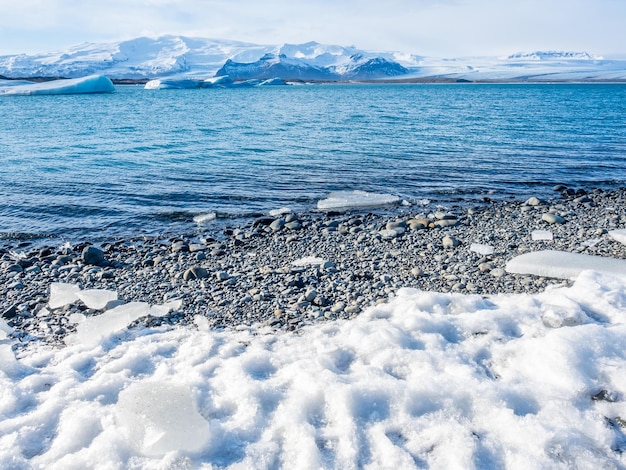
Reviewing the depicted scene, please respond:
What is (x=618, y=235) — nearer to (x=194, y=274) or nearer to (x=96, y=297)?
(x=194, y=274)

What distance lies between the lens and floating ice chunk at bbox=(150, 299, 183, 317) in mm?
4238

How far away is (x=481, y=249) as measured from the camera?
5.91 m

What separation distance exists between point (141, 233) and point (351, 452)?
5.68 m

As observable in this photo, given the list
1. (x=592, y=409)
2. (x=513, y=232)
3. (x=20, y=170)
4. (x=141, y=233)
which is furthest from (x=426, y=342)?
(x=20, y=170)

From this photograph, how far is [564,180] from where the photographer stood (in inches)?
442

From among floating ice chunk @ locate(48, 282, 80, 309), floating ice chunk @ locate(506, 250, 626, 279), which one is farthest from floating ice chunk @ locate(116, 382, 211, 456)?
floating ice chunk @ locate(506, 250, 626, 279)

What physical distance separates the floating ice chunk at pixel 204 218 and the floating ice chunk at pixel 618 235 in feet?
19.6

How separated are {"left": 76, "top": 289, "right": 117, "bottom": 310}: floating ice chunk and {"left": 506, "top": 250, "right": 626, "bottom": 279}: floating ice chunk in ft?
13.7

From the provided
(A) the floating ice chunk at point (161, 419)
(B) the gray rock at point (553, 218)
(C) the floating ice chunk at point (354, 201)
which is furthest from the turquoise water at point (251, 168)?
(A) the floating ice chunk at point (161, 419)

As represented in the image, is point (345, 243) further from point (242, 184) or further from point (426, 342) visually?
point (242, 184)

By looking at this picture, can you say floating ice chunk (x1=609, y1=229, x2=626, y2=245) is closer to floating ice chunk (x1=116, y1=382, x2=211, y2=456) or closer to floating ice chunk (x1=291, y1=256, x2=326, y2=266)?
floating ice chunk (x1=291, y1=256, x2=326, y2=266)

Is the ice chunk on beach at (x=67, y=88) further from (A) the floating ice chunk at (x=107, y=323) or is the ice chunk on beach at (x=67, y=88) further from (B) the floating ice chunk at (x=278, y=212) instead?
(A) the floating ice chunk at (x=107, y=323)

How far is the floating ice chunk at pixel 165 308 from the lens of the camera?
13.9 feet

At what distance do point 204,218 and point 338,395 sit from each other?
554cm
